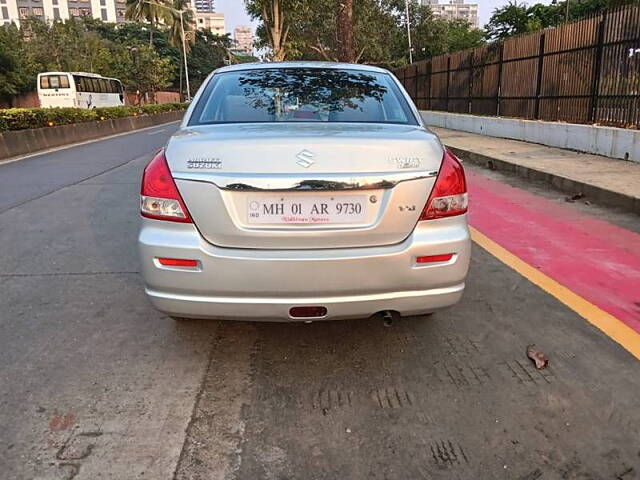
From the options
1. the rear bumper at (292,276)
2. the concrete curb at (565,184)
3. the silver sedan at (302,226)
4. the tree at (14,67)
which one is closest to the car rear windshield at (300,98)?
the silver sedan at (302,226)

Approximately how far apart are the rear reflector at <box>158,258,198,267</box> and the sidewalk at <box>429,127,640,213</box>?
5705mm

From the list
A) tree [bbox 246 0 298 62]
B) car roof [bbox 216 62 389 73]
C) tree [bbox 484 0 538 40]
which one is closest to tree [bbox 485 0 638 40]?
tree [bbox 484 0 538 40]

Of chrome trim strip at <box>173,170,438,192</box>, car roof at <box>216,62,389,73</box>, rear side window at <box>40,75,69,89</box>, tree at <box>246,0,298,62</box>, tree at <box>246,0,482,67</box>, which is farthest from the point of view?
tree at <box>246,0,482,67</box>

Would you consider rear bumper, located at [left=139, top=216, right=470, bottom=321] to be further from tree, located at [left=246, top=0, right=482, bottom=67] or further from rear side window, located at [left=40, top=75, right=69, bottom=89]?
tree, located at [left=246, top=0, right=482, bottom=67]

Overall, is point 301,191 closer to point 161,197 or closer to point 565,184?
point 161,197

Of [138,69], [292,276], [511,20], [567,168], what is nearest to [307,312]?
[292,276]

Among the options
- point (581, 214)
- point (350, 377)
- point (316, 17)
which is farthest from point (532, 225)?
point (316, 17)

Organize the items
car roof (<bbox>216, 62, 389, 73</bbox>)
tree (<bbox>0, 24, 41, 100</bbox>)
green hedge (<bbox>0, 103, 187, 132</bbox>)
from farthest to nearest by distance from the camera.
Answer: tree (<bbox>0, 24, 41, 100</bbox>) < green hedge (<bbox>0, 103, 187, 132</bbox>) < car roof (<bbox>216, 62, 389, 73</bbox>)

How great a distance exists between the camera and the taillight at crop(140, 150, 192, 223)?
9.10ft

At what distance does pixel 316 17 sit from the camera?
41.4m

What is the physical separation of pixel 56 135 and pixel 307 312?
684 inches

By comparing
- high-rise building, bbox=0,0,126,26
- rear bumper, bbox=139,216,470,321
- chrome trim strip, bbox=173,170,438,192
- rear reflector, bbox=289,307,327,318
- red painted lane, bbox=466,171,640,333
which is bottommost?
red painted lane, bbox=466,171,640,333

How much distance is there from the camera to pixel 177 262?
9.09ft

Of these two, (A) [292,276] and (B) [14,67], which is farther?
(B) [14,67]
